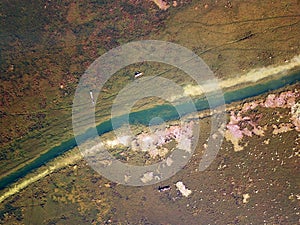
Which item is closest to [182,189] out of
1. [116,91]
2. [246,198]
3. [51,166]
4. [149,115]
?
[246,198]

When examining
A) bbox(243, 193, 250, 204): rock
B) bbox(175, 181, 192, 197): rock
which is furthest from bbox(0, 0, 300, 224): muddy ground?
bbox(175, 181, 192, 197): rock

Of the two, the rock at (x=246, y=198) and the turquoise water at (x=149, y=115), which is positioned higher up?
the turquoise water at (x=149, y=115)

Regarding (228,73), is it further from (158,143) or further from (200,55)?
(158,143)

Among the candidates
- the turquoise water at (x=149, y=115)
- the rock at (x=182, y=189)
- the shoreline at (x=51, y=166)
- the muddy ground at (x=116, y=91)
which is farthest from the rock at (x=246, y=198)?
the turquoise water at (x=149, y=115)

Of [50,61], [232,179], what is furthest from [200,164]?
[50,61]

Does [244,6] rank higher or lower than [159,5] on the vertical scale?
lower

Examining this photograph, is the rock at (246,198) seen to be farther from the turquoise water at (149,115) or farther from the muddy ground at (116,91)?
the turquoise water at (149,115)

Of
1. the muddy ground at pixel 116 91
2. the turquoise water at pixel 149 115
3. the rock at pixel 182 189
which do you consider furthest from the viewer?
the rock at pixel 182 189

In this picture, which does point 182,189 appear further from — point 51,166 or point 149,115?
point 51,166

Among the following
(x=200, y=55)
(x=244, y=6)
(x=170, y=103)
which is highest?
(x=244, y=6)
